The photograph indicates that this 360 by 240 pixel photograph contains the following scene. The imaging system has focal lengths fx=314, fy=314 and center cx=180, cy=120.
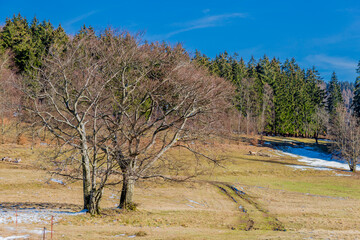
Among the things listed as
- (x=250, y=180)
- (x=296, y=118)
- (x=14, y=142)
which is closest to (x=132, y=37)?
(x=250, y=180)

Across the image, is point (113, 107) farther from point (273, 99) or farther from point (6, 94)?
point (273, 99)

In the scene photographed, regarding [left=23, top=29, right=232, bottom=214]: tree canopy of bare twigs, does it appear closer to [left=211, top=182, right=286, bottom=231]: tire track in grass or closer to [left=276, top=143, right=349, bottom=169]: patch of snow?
[left=211, top=182, right=286, bottom=231]: tire track in grass

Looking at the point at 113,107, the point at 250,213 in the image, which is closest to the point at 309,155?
the point at 250,213

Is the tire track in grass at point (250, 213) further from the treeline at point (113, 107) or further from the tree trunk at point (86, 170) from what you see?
the tree trunk at point (86, 170)

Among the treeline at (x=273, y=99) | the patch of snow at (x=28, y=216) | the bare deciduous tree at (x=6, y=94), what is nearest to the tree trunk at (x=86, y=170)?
the patch of snow at (x=28, y=216)

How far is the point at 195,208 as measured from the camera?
2514cm

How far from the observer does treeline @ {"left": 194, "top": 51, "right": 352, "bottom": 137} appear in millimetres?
90562

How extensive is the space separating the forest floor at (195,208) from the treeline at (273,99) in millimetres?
45036

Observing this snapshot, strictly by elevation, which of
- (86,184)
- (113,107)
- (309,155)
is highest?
(113,107)

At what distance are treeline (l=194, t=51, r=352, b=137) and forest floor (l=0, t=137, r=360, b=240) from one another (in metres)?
45.0

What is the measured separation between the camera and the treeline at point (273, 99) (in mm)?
90562

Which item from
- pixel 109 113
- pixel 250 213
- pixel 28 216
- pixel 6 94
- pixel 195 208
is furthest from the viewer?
pixel 6 94

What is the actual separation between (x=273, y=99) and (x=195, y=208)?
7997cm

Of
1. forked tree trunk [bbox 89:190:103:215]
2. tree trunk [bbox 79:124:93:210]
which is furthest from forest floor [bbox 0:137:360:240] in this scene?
tree trunk [bbox 79:124:93:210]
